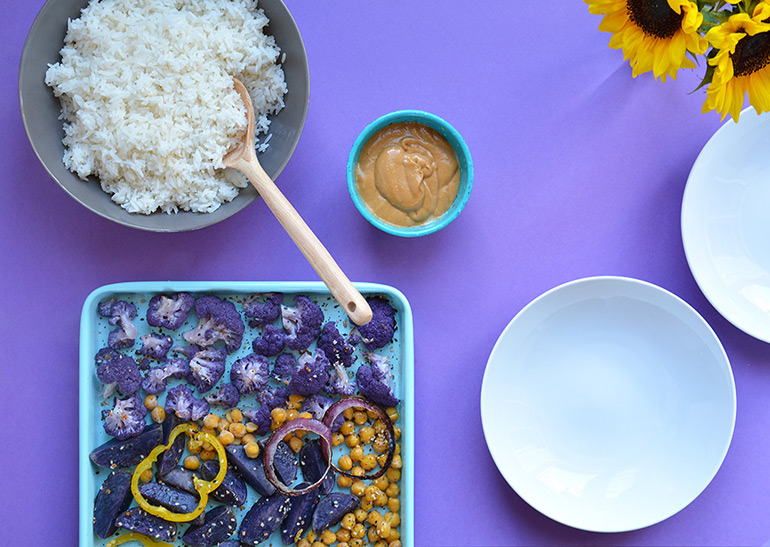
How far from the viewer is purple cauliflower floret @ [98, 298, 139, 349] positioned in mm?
1946

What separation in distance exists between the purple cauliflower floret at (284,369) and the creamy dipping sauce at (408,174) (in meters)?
0.50

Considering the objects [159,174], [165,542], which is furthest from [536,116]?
[165,542]

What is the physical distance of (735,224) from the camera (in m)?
2.05

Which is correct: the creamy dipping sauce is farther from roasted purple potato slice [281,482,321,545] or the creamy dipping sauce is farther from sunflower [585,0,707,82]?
roasted purple potato slice [281,482,321,545]

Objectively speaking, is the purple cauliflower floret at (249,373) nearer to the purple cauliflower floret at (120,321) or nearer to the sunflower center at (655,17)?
the purple cauliflower floret at (120,321)

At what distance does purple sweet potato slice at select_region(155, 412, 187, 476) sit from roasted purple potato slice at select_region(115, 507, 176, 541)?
5.0 inches

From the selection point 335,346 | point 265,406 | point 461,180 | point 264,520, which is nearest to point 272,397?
point 265,406

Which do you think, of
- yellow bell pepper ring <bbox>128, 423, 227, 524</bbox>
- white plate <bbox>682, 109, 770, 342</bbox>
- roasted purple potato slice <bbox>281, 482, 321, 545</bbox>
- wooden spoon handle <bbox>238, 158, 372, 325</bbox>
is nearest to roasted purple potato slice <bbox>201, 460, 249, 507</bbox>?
yellow bell pepper ring <bbox>128, 423, 227, 524</bbox>

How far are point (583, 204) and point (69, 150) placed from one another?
151 cm

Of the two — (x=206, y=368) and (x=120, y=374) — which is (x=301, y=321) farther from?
(x=120, y=374)

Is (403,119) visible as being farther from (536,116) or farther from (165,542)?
(165,542)

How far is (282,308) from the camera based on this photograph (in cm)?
196

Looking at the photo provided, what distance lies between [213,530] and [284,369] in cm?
50

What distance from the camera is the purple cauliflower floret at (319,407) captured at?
6.54 feet
